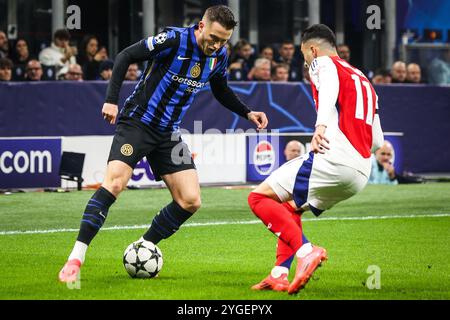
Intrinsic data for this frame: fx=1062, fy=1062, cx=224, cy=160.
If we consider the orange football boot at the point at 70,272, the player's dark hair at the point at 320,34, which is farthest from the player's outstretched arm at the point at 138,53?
the orange football boot at the point at 70,272

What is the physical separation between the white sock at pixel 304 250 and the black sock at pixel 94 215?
1.54m

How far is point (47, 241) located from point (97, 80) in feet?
20.6

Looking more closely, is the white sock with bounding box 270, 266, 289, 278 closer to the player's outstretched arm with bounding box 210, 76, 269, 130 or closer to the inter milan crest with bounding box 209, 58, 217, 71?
the player's outstretched arm with bounding box 210, 76, 269, 130

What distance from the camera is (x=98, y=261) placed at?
923 centimetres

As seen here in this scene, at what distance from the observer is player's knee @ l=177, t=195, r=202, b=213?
8.47 metres

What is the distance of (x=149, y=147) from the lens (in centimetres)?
833

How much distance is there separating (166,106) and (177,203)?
79cm

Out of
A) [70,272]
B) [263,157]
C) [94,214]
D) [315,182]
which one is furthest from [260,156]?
[315,182]

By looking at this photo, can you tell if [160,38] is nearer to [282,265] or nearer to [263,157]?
[282,265]

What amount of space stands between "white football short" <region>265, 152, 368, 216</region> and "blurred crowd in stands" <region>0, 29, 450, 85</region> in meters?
8.84

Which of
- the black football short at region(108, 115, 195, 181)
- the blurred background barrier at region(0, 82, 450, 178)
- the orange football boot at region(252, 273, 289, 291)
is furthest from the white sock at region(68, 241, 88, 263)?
the blurred background barrier at region(0, 82, 450, 178)

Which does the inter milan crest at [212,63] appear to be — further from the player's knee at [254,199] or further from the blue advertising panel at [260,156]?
the blue advertising panel at [260,156]

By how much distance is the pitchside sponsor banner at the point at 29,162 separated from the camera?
15.0 metres
